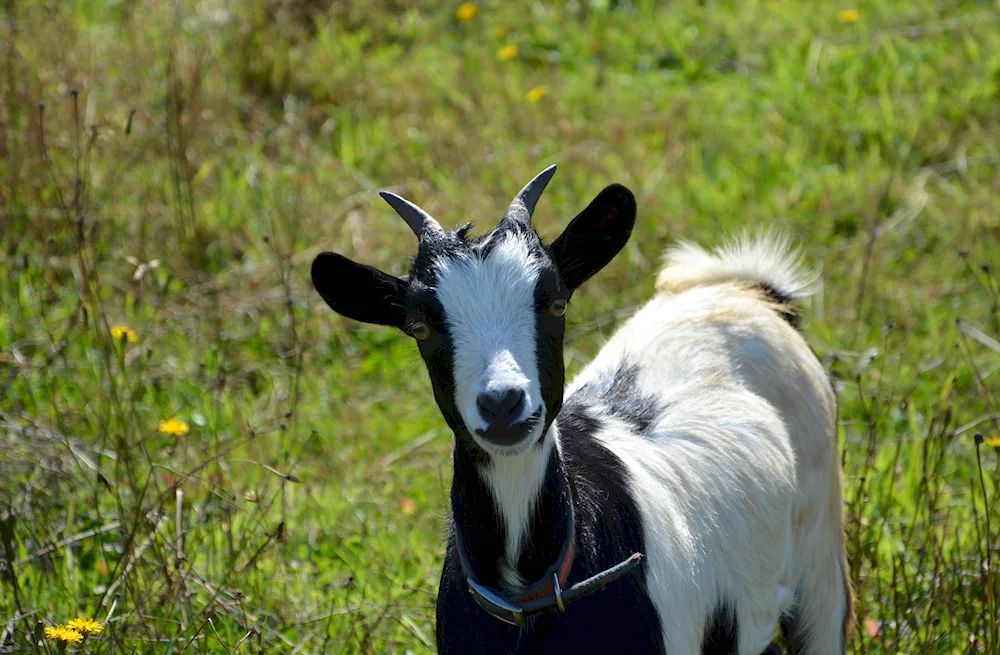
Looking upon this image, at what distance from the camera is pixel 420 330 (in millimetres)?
2719

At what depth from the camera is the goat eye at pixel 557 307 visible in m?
2.71

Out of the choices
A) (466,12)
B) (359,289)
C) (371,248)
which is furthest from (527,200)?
(466,12)

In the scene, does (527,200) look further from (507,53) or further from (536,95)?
(507,53)

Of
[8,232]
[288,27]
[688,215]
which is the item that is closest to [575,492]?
[688,215]

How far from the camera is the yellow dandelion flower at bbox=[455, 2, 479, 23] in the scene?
7.76m

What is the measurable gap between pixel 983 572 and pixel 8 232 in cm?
442

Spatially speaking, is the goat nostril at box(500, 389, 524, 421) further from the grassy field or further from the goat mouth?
the grassy field

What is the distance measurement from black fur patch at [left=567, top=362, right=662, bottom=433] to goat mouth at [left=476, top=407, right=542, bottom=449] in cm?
78

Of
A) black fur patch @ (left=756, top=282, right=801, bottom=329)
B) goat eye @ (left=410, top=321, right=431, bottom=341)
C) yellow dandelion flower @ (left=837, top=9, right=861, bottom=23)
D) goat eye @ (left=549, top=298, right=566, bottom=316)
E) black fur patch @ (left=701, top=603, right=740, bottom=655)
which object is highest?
yellow dandelion flower @ (left=837, top=9, right=861, bottom=23)

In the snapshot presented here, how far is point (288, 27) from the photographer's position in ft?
24.9

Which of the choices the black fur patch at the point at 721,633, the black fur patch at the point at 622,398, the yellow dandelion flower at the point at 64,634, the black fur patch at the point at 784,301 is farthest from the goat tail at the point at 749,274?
the yellow dandelion flower at the point at 64,634

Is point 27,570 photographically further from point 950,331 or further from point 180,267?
point 950,331

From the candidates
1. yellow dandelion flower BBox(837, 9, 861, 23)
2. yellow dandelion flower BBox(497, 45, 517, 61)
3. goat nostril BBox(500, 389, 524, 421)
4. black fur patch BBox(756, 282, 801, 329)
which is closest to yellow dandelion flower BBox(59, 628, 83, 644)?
goat nostril BBox(500, 389, 524, 421)

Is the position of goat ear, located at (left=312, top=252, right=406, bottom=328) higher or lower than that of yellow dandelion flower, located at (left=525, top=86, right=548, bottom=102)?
lower
